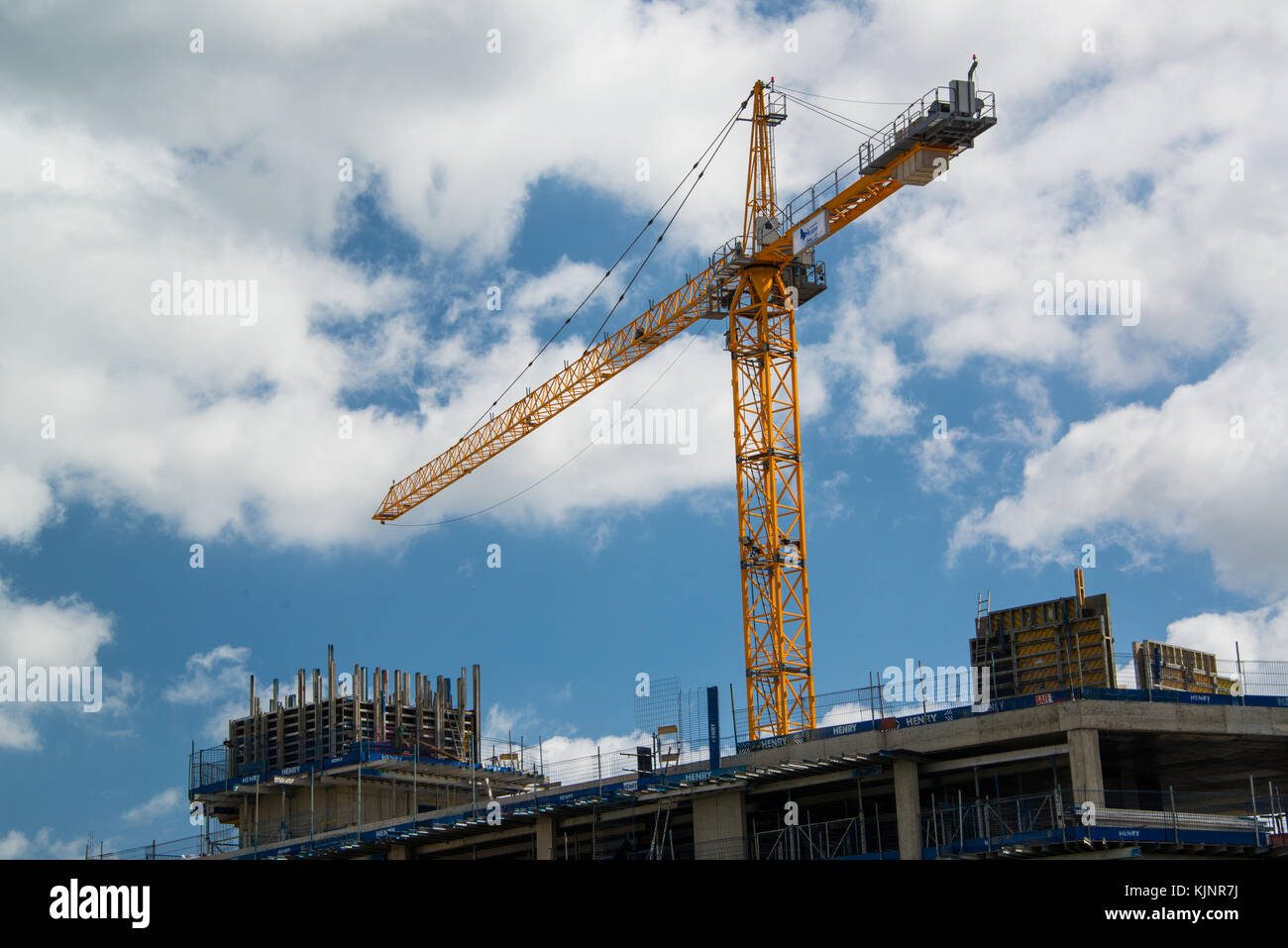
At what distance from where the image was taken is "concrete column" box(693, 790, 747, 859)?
47.9m

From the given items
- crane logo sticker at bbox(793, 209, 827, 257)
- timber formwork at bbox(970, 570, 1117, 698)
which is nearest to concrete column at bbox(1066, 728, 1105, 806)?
timber formwork at bbox(970, 570, 1117, 698)

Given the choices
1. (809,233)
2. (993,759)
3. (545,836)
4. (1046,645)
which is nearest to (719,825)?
(545,836)

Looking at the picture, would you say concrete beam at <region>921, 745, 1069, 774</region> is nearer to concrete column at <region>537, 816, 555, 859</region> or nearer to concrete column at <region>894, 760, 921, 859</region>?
concrete column at <region>894, 760, 921, 859</region>

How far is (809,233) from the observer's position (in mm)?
75750

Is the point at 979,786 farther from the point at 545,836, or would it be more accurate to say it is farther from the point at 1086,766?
the point at 545,836

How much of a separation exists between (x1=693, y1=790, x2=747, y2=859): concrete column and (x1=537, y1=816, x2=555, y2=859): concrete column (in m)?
6.83

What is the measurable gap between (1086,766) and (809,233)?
3919cm

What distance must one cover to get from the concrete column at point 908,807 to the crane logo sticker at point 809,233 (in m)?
35.8

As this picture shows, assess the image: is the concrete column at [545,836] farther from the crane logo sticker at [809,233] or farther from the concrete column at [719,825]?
the crane logo sticker at [809,233]
